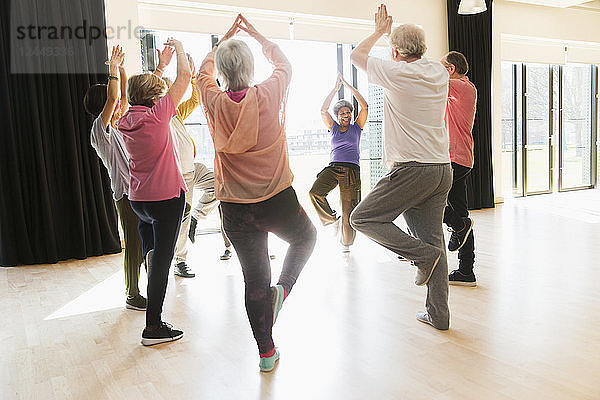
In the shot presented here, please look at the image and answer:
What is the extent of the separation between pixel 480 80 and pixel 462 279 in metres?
4.92

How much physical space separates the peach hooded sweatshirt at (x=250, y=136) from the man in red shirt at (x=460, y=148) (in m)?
1.57

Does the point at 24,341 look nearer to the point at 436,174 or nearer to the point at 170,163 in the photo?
the point at 170,163

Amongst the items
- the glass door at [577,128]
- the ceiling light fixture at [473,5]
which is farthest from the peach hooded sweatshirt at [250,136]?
the glass door at [577,128]

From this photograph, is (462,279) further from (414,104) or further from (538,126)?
(538,126)

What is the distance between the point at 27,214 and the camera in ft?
16.5

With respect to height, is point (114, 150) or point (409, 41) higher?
point (409, 41)

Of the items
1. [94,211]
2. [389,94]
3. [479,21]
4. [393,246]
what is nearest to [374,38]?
[389,94]

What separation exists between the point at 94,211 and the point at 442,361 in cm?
394

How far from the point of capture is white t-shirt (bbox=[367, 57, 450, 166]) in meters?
2.61

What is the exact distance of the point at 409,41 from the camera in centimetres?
269

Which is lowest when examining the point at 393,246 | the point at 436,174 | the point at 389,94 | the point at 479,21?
the point at 393,246

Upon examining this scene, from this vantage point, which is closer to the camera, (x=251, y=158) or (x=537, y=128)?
(x=251, y=158)

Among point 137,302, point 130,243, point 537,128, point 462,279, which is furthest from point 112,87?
point 537,128

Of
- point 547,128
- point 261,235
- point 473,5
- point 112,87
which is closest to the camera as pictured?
point 261,235
